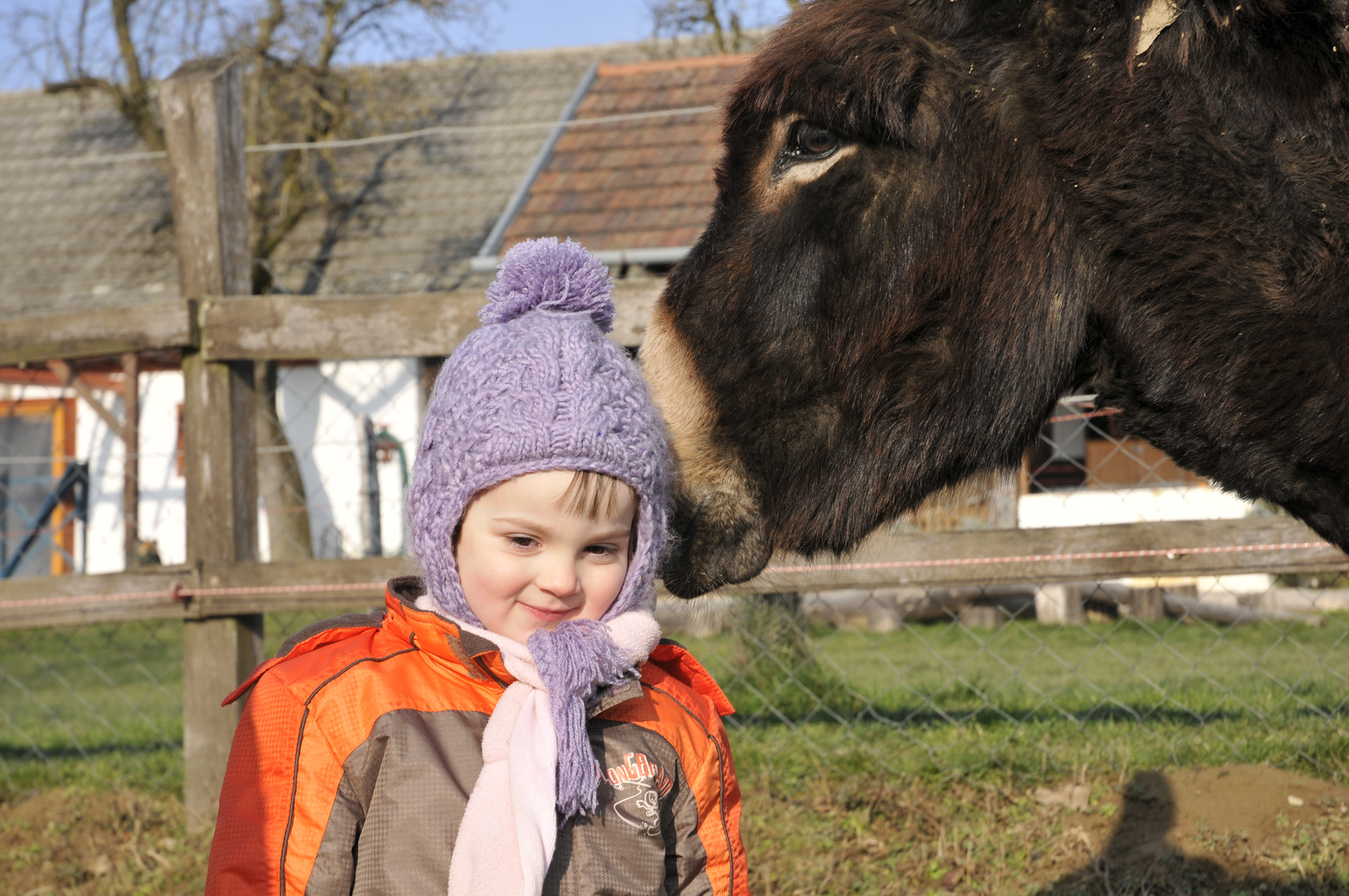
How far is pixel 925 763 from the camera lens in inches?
151

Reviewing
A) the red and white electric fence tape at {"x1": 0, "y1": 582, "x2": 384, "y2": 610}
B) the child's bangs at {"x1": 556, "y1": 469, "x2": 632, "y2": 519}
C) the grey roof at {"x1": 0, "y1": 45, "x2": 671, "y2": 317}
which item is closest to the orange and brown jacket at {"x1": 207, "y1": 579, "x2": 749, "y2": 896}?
the child's bangs at {"x1": 556, "y1": 469, "x2": 632, "y2": 519}

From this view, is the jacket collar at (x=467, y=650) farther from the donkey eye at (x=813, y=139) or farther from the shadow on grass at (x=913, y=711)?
the shadow on grass at (x=913, y=711)

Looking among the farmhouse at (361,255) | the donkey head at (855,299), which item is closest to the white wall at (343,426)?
the farmhouse at (361,255)

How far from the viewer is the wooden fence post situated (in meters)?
3.69

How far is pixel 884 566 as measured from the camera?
350cm

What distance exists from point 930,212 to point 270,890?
4.53 ft

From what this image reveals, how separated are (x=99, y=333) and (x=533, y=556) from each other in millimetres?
2893

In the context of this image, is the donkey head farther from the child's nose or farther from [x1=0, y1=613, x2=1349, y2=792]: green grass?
[x1=0, y1=613, x2=1349, y2=792]: green grass

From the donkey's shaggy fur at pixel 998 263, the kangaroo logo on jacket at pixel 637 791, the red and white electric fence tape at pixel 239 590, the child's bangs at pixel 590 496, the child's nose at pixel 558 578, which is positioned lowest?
the red and white electric fence tape at pixel 239 590

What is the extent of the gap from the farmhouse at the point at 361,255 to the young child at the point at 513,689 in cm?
610

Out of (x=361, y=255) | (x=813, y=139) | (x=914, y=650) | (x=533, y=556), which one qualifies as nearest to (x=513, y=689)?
(x=533, y=556)

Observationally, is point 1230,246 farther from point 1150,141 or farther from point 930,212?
point 930,212

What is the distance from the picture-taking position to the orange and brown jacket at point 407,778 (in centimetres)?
147

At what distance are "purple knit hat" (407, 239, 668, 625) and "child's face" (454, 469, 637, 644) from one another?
3 cm
